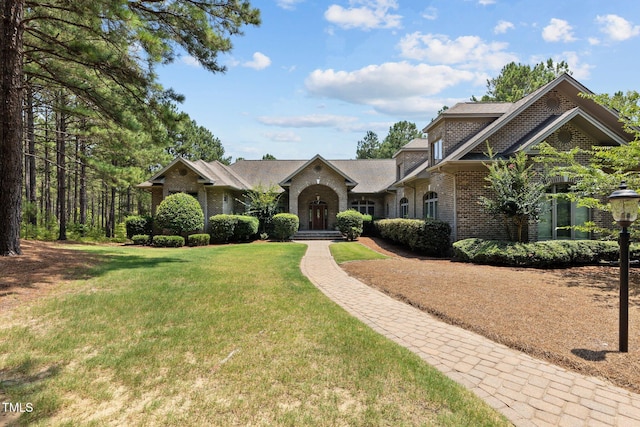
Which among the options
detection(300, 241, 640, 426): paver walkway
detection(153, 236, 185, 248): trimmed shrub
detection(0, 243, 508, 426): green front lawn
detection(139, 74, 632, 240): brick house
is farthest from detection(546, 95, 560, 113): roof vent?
detection(153, 236, 185, 248): trimmed shrub

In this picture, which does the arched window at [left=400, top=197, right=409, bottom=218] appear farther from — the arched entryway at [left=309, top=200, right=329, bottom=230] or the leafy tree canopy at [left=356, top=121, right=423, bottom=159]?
the leafy tree canopy at [left=356, top=121, right=423, bottom=159]

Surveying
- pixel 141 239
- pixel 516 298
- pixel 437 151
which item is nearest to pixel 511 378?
pixel 516 298

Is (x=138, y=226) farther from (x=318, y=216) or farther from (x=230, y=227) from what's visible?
(x=318, y=216)

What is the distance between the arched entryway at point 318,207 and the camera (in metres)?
26.2

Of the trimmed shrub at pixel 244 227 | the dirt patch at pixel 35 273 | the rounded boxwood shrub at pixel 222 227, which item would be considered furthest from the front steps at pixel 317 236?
the dirt patch at pixel 35 273

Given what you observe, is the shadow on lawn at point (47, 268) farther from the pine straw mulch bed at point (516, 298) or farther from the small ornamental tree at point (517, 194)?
the small ornamental tree at point (517, 194)


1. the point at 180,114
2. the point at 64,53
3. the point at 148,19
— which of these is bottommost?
the point at 180,114

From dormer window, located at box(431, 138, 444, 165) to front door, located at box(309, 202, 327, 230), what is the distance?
1144 cm

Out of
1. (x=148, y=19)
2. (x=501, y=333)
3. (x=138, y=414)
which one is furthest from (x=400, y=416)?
(x=148, y=19)

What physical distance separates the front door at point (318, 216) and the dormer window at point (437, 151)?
11442mm

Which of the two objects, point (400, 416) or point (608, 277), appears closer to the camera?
point (400, 416)

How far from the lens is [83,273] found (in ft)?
25.0

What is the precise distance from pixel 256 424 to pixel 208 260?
9129mm

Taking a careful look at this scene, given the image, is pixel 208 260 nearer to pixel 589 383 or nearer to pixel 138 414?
pixel 138 414
